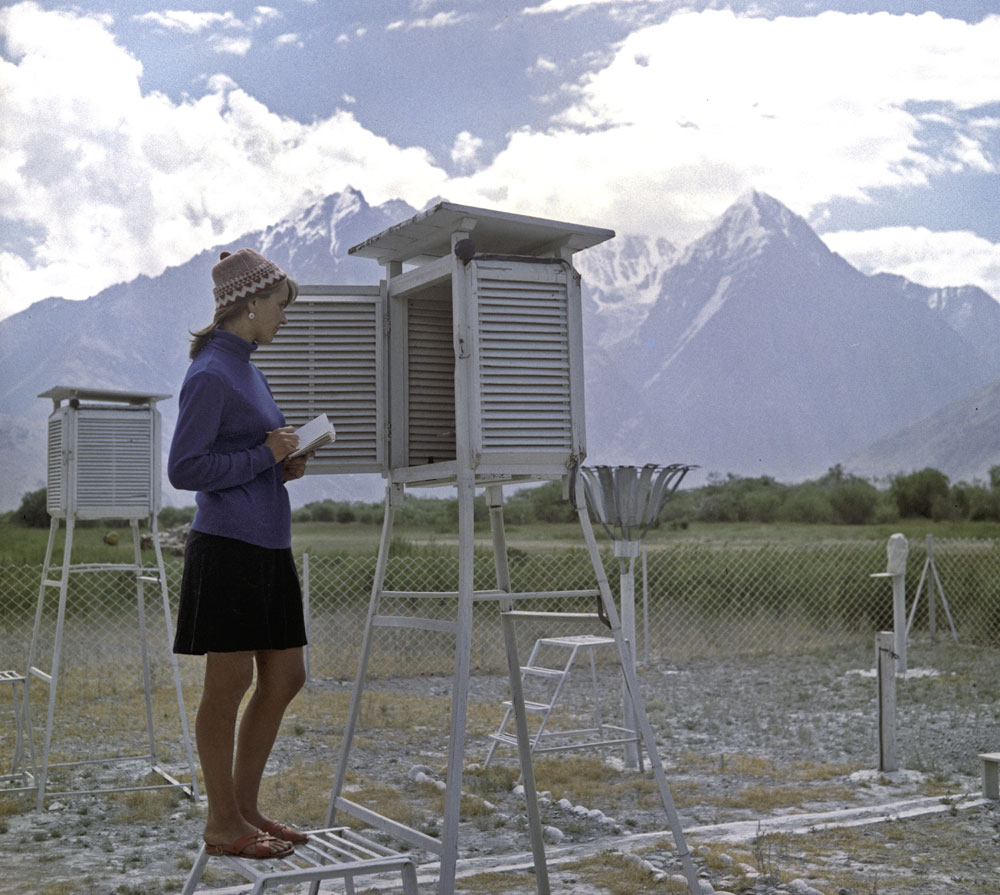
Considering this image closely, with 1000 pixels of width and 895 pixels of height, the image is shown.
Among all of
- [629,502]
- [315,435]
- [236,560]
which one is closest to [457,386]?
[315,435]

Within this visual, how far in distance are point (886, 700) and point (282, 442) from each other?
351 cm

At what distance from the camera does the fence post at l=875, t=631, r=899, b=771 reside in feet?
15.3

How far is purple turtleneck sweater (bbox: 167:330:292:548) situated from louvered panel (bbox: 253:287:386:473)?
0.39 meters

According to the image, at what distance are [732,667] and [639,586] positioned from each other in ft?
10.1

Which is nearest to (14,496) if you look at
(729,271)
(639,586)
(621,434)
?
(639,586)

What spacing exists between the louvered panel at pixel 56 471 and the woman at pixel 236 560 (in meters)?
2.55

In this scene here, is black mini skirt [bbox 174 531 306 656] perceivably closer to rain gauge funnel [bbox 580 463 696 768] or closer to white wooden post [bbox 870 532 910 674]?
rain gauge funnel [bbox 580 463 696 768]

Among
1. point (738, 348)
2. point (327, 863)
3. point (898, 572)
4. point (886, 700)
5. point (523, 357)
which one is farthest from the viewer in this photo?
point (738, 348)

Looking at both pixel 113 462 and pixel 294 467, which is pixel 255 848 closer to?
pixel 294 467

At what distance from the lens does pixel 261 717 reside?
2264 mm

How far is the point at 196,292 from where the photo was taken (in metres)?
72.2

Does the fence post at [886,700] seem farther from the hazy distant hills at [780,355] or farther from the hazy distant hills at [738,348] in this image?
the hazy distant hills at [780,355]

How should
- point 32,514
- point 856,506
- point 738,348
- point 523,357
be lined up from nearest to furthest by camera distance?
point 523,357 → point 32,514 → point 856,506 → point 738,348

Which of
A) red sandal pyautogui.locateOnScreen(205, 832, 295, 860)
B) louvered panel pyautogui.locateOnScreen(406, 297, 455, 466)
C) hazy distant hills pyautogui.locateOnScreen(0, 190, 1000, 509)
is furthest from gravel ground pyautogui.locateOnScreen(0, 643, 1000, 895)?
hazy distant hills pyautogui.locateOnScreen(0, 190, 1000, 509)
